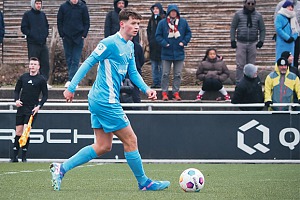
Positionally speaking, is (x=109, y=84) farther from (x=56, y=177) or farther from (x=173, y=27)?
(x=173, y=27)

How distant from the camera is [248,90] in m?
18.5

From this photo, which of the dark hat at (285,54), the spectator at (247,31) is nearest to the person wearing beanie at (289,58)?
the dark hat at (285,54)

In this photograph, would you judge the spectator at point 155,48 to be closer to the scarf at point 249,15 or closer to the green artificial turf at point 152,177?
the scarf at point 249,15

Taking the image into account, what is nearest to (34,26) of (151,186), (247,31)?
(247,31)

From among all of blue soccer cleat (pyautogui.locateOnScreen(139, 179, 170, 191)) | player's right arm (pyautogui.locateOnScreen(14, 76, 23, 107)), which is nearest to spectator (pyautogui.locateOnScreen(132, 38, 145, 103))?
player's right arm (pyautogui.locateOnScreen(14, 76, 23, 107))

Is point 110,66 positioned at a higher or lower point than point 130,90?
higher

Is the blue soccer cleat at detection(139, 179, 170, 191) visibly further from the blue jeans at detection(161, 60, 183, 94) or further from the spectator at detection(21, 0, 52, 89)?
the spectator at detection(21, 0, 52, 89)

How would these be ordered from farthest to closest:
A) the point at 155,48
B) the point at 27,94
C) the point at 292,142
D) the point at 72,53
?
the point at 155,48, the point at 72,53, the point at 292,142, the point at 27,94

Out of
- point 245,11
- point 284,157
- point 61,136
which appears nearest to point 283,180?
point 284,157

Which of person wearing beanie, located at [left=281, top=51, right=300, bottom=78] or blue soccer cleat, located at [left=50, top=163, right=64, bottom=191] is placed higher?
person wearing beanie, located at [left=281, top=51, right=300, bottom=78]

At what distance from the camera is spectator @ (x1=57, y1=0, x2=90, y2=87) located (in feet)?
66.6

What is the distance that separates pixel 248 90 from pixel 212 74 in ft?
5.72

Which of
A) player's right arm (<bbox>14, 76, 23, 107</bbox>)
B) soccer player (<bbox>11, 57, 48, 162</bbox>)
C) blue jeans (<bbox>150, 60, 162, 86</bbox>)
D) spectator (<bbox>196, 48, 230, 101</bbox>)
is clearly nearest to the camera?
player's right arm (<bbox>14, 76, 23, 107</bbox>)

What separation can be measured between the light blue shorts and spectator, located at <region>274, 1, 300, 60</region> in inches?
374
